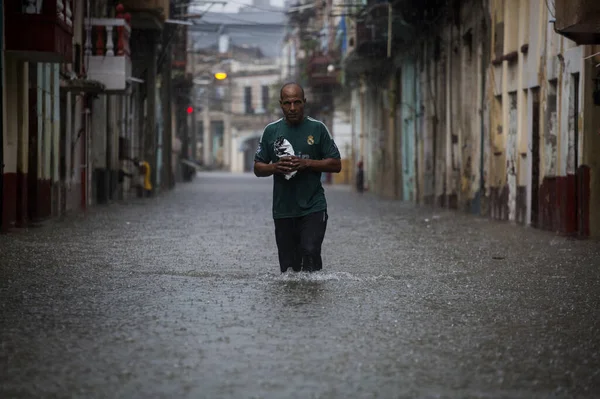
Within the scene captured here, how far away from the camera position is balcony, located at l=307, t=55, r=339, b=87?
196ft

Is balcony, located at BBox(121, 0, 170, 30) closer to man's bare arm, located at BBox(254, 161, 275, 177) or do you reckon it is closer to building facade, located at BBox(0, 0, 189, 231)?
building facade, located at BBox(0, 0, 189, 231)

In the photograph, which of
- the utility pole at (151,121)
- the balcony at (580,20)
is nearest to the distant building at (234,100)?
A: the utility pole at (151,121)

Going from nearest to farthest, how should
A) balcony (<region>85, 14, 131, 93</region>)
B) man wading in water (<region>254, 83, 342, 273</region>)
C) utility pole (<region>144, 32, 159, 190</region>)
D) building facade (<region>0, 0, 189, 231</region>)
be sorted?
man wading in water (<region>254, 83, 342, 273</region>) < building facade (<region>0, 0, 189, 231</region>) < balcony (<region>85, 14, 131, 93</region>) < utility pole (<region>144, 32, 159, 190</region>)

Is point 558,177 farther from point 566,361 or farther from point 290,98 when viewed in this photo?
point 566,361

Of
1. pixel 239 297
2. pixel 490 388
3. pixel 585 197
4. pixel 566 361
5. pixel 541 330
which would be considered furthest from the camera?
pixel 585 197

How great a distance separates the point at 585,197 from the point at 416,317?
10489 millimetres

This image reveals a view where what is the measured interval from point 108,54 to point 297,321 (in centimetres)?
2199

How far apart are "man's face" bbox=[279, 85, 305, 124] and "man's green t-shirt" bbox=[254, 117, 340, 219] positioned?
0.49ft

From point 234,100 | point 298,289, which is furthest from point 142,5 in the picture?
point 234,100

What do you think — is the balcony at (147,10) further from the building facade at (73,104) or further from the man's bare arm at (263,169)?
the man's bare arm at (263,169)

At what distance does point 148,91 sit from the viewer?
143 feet

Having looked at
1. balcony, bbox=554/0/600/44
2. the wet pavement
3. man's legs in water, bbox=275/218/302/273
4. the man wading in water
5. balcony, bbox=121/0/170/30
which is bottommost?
the wet pavement

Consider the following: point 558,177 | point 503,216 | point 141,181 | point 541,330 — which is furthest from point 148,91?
point 541,330

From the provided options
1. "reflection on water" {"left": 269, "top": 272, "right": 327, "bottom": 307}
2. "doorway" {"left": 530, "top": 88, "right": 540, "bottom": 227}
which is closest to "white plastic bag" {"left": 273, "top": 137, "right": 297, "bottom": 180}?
"reflection on water" {"left": 269, "top": 272, "right": 327, "bottom": 307}
